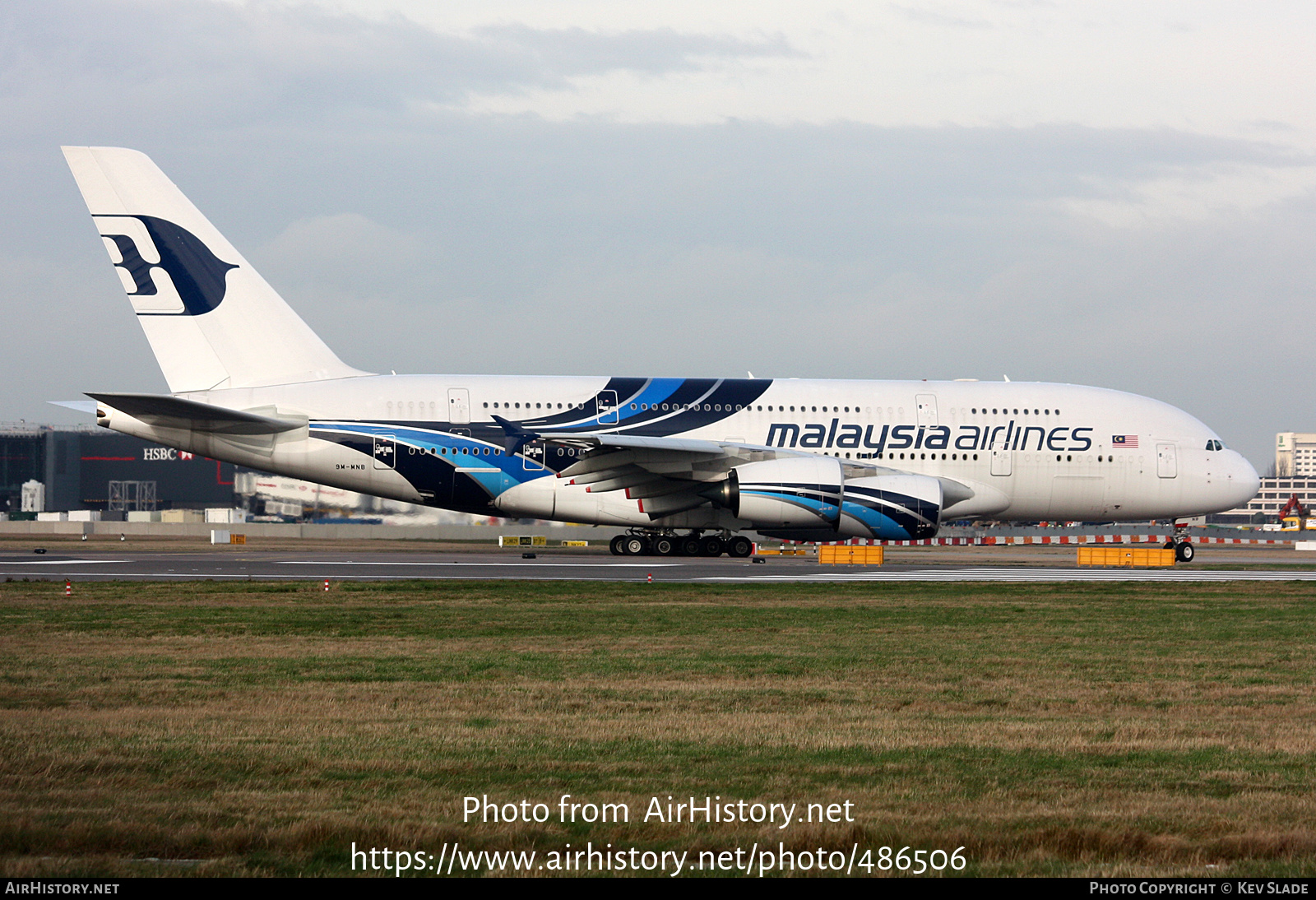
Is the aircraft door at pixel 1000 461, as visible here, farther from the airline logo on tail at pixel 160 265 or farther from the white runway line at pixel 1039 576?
the airline logo on tail at pixel 160 265

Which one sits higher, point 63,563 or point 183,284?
point 183,284

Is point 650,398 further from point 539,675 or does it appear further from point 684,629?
point 539,675

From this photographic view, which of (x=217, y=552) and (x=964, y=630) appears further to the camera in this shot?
(x=217, y=552)

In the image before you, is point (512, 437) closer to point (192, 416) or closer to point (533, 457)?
point (533, 457)

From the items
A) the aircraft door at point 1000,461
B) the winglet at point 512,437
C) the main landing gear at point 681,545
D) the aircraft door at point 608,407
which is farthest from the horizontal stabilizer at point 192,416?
the aircraft door at point 1000,461

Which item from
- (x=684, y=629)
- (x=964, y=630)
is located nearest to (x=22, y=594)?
(x=684, y=629)

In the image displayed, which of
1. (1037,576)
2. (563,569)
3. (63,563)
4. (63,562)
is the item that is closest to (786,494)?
(563,569)

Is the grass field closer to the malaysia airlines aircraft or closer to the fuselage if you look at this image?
the malaysia airlines aircraft

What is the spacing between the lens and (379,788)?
23.3 feet

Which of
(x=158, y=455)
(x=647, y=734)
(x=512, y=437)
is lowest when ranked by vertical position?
(x=647, y=734)

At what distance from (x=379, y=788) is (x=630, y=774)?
1450 millimetres

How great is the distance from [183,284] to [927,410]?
63.2ft

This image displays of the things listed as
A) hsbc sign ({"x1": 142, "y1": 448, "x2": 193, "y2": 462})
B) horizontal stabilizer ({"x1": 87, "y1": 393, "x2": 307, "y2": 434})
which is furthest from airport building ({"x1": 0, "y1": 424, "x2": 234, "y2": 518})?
horizontal stabilizer ({"x1": 87, "y1": 393, "x2": 307, "y2": 434})

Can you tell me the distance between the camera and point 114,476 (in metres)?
86.9
